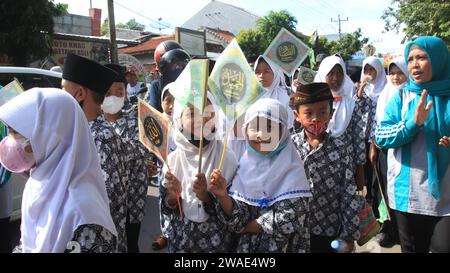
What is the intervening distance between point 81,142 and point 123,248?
105 centimetres

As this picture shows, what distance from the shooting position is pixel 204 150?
2369mm

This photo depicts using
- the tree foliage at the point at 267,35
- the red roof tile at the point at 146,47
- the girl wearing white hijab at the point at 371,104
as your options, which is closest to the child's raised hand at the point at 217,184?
the girl wearing white hijab at the point at 371,104

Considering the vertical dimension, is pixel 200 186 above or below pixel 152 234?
above

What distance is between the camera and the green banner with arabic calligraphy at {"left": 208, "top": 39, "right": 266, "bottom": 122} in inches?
88.4

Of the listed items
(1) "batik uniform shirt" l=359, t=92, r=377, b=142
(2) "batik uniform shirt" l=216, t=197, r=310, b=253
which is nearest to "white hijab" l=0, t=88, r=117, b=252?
(2) "batik uniform shirt" l=216, t=197, r=310, b=253

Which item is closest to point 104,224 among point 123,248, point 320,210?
point 123,248

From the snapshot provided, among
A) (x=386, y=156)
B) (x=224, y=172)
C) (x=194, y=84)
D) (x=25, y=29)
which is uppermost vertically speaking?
(x=25, y=29)

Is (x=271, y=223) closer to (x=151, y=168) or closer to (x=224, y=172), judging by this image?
(x=224, y=172)

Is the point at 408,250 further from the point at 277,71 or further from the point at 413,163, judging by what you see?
the point at 277,71

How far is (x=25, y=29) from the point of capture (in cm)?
1486

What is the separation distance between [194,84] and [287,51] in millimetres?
2477

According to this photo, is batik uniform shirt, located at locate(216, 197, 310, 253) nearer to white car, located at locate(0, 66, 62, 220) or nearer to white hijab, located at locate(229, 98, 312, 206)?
white hijab, located at locate(229, 98, 312, 206)

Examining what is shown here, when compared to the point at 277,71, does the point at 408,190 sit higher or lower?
lower

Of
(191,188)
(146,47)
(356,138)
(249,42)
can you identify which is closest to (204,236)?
(191,188)
